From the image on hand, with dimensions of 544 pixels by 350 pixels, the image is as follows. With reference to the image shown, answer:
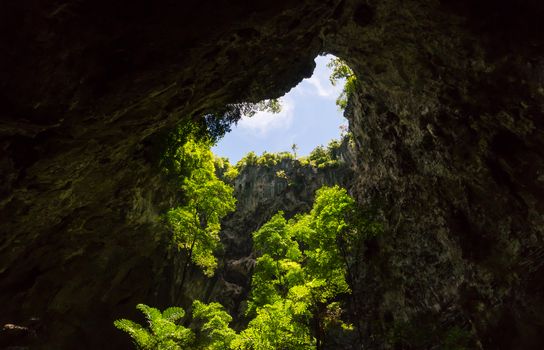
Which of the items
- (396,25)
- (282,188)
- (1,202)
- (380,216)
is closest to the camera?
(1,202)

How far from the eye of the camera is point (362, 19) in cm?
1474

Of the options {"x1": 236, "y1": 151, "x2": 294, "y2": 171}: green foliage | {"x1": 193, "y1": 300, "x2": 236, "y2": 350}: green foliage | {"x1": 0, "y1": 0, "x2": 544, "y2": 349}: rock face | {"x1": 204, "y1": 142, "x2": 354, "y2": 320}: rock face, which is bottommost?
{"x1": 193, "y1": 300, "x2": 236, "y2": 350}: green foliage

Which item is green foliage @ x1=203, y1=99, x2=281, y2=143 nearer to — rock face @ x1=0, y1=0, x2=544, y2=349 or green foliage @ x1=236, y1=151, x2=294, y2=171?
rock face @ x1=0, y1=0, x2=544, y2=349

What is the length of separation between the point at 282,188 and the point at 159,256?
24273mm

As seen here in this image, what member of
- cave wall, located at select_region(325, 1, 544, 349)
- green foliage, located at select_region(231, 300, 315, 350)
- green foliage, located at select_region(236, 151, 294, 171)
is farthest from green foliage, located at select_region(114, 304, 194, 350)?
green foliage, located at select_region(236, 151, 294, 171)

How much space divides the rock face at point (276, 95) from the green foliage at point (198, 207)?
6.37ft

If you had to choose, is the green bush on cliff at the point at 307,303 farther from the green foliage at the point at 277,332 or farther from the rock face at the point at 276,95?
the rock face at the point at 276,95

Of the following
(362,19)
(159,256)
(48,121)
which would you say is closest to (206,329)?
(159,256)

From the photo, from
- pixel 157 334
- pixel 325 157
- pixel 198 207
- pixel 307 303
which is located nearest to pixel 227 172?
pixel 325 157

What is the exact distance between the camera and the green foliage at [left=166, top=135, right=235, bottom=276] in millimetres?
19203

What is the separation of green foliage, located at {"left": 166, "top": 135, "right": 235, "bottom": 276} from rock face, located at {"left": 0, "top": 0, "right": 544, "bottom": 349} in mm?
1940

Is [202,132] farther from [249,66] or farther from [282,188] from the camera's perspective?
[282,188]

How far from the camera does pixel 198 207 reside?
20.4 m

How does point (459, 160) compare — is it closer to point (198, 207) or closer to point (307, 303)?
point (307, 303)
